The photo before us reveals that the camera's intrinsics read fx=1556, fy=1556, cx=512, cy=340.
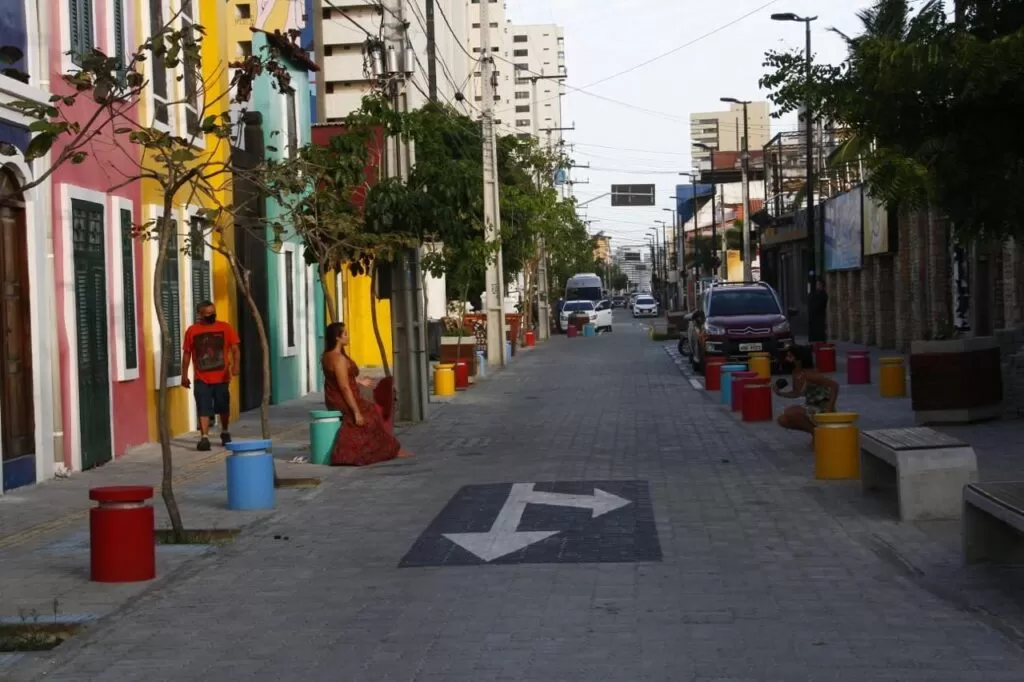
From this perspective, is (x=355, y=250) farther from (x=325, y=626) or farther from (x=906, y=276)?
(x=906, y=276)

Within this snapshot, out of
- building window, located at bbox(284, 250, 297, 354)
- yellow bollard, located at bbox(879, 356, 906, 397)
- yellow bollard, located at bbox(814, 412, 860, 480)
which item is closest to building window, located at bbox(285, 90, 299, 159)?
building window, located at bbox(284, 250, 297, 354)

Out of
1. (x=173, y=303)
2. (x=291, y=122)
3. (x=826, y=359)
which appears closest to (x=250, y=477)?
(x=173, y=303)

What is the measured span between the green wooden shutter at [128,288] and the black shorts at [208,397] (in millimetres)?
948

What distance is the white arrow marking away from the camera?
1034 cm

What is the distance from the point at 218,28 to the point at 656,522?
14.0 meters

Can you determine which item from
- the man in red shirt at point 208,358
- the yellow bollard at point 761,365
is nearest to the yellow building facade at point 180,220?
the man in red shirt at point 208,358

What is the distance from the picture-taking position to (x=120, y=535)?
933 centimetres

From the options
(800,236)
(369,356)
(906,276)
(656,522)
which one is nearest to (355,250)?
(656,522)

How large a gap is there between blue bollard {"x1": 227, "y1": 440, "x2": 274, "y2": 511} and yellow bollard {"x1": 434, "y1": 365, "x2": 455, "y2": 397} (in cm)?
1563

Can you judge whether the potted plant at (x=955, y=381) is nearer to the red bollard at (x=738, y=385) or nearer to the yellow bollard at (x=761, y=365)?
the red bollard at (x=738, y=385)

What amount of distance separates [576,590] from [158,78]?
43.2 feet

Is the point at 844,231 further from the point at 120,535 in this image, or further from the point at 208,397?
the point at 120,535

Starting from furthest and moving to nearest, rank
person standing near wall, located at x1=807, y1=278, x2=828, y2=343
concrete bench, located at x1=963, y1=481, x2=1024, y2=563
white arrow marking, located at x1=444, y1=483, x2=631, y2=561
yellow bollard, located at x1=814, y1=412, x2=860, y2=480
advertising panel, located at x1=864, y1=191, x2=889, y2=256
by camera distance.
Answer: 1. advertising panel, located at x1=864, y1=191, x2=889, y2=256
2. person standing near wall, located at x1=807, y1=278, x2=828, y2=343
3. yellow bollard, located at x1=814, y1=412, x2=860, y2=480
4. white arrow marking, located at x1=444, y1=483, x2=631, y2=561
5. concrete bench, located at x1=963, y1=481, x2=1024, y2=563

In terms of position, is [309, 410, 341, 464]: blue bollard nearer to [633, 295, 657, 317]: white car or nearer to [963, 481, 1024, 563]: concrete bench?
[963, 481, 1024, 563]: concrete bench
